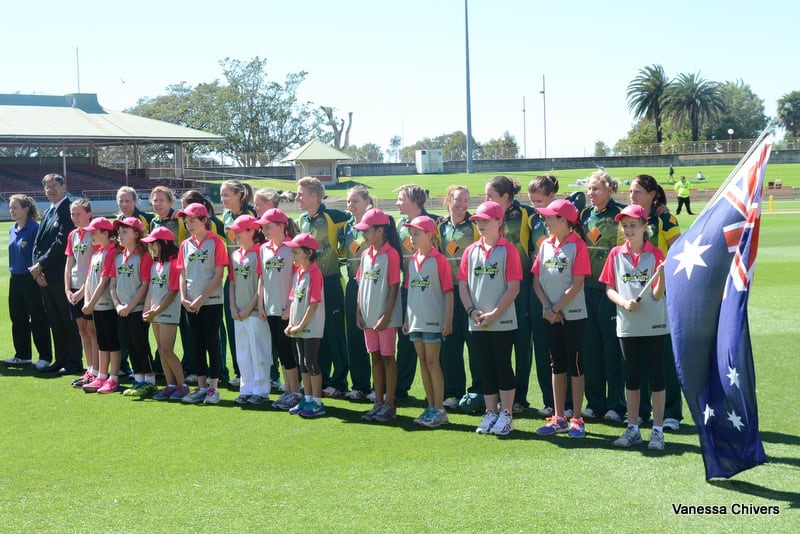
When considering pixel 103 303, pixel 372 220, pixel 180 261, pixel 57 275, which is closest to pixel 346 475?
pixel 372 220

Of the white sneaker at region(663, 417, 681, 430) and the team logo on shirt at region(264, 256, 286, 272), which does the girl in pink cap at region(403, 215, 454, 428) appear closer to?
the team logo on shirt at region(264, 256, 286, 272)

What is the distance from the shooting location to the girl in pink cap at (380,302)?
7.16 meters

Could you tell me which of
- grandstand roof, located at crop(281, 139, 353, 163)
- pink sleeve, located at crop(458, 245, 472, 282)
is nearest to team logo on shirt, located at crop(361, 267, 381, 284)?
pink sleeve, located at crop(458, 245, 472, 282)

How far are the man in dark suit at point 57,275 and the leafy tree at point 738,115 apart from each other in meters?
91.1

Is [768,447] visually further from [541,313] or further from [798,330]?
[798,330]

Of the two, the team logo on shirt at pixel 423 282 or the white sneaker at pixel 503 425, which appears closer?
the white sneaker at pixel 503 425

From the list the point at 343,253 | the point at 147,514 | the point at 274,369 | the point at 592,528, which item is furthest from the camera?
the point at 274,369

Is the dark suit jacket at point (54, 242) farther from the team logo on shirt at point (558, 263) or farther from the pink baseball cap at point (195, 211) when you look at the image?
the team logo on shirt at point (558, 263)

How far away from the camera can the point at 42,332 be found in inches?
393

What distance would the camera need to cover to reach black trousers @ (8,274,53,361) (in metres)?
9.93

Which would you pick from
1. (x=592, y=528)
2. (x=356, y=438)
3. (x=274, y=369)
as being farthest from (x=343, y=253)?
(x=592, y=528)

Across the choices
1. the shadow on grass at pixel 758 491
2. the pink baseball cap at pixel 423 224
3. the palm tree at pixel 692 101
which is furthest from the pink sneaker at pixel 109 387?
the palm tree at pixel 692 101

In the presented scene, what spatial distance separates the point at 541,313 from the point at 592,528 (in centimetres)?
292

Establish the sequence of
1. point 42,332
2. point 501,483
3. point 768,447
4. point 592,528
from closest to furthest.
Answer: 1. point 592,528
2. point 501,483
3. point 768,447
4. point 42,332
